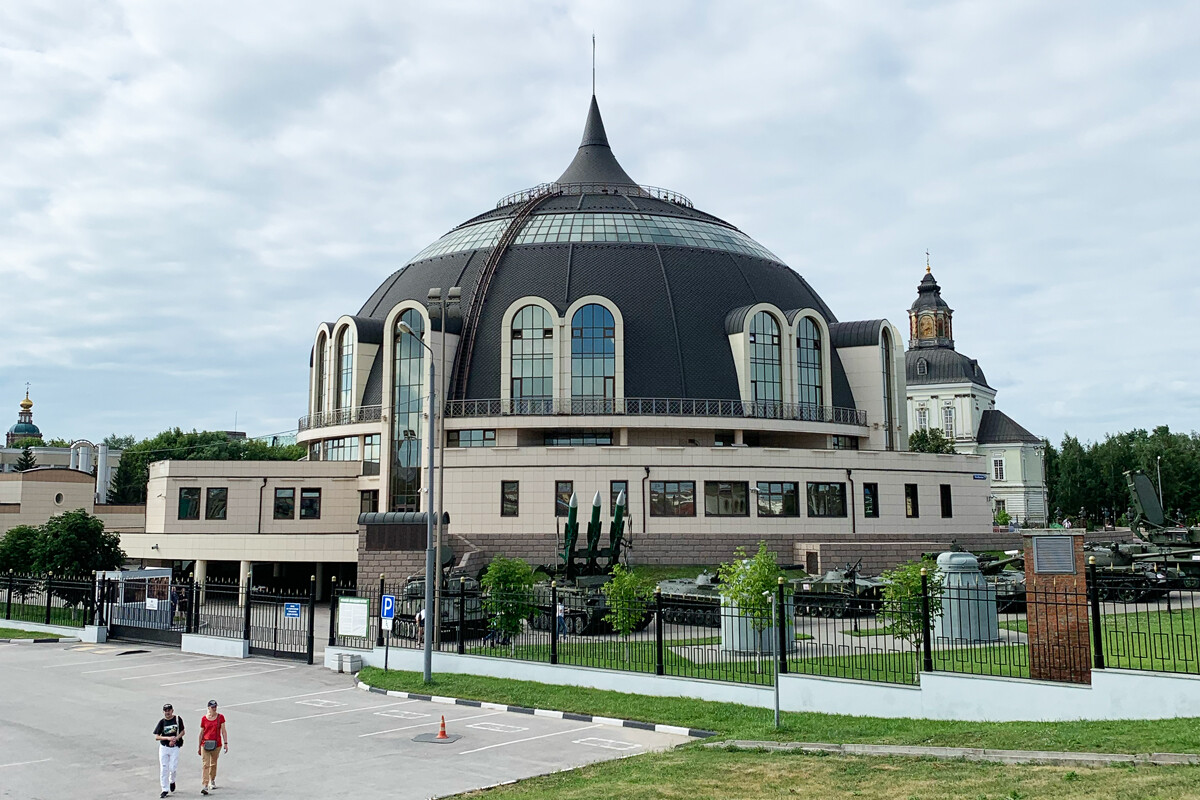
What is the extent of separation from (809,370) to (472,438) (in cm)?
1835

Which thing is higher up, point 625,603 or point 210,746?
point 625,603

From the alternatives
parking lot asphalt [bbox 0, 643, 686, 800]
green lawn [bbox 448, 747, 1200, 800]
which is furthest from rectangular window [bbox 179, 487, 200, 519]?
green lawn [bbox 448, 747, 1200, 800]

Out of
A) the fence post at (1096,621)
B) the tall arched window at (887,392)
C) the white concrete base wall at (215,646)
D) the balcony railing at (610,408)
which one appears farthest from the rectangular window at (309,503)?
the fence post at (1096,621)

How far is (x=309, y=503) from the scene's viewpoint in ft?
172

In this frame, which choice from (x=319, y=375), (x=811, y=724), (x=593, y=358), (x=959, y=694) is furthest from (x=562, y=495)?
(x=959, y=694)

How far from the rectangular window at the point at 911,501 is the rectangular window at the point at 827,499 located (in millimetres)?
3964

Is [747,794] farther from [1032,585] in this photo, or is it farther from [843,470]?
[843,470]

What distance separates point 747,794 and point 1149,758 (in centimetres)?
453

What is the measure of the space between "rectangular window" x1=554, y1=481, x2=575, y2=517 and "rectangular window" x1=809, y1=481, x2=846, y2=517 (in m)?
11.4

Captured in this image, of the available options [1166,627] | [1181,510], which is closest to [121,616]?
[1166,627]

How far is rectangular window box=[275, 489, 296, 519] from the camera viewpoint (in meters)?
52.3

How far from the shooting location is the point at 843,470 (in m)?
48.0

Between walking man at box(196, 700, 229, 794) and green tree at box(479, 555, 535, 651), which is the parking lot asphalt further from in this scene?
green tree at box(479, 555, 535, 651)

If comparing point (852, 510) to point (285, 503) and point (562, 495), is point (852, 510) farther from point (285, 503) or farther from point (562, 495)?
point (285, 503)
